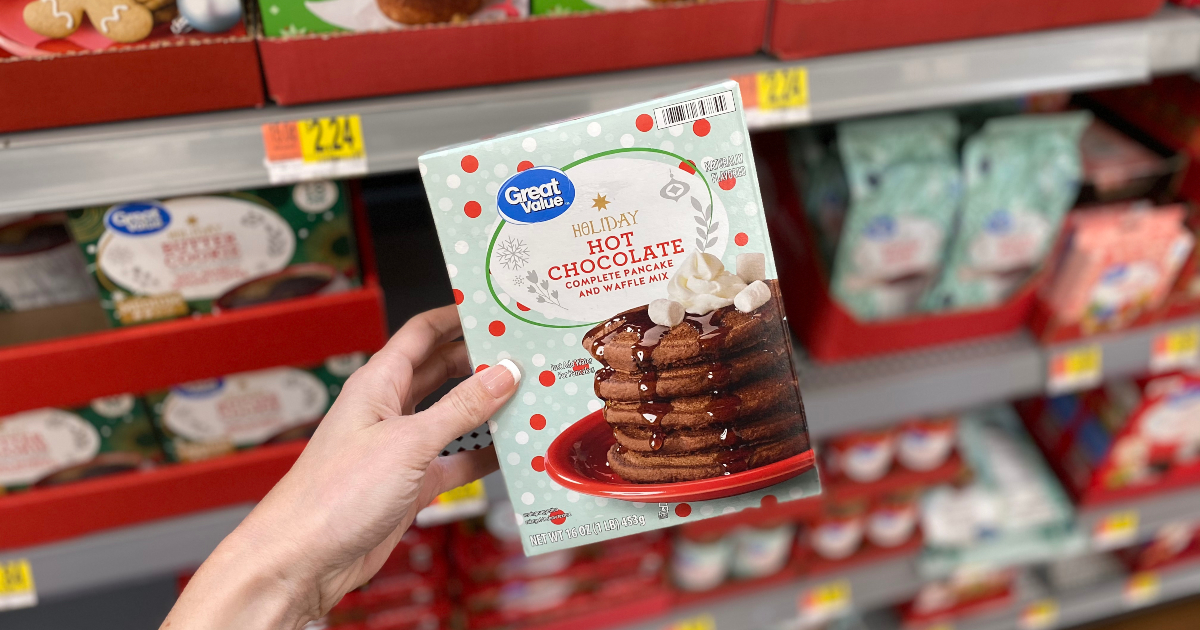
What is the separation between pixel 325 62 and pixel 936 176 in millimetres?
965

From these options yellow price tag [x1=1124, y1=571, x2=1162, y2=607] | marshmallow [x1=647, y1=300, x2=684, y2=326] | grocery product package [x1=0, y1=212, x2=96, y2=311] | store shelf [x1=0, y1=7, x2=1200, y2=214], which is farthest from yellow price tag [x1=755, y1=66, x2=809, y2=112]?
yellow price tag [x1=1124, y1=571, x2=1162, y2=607]

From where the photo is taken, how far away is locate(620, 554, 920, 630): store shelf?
1646mm

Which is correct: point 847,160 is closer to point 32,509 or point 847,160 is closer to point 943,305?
point 943,305

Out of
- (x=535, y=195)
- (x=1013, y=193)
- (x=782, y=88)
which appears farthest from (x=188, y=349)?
(x=1013, y=193)

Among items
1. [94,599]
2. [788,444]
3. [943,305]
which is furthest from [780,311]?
[94,599]

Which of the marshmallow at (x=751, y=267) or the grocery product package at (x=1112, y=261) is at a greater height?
the marshmallow at (x=751, y=267)

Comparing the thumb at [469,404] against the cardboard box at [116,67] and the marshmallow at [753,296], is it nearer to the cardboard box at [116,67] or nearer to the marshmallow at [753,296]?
the marshmallow at [753,296]

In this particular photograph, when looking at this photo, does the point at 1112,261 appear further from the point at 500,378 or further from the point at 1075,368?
the point at 500,378

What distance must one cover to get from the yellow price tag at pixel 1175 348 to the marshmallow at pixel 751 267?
1198mm

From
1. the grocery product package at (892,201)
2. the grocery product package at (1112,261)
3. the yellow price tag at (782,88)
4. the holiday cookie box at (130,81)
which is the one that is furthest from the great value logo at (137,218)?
the grocery product package at (1112,261)

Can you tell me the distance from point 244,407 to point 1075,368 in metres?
1.52

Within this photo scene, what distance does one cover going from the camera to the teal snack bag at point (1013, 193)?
4.05 feet

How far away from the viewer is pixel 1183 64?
1.09 m

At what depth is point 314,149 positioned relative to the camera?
2.87 ft
